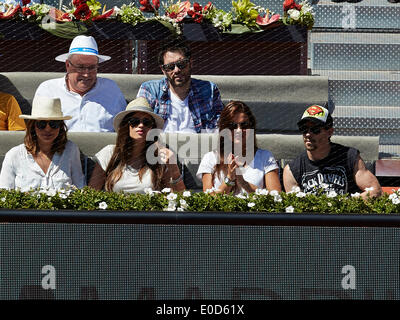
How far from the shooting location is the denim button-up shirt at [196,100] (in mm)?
5484

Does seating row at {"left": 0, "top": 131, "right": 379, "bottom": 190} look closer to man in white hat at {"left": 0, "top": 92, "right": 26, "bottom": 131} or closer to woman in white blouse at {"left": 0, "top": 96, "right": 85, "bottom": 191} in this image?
woman in white blouse at {"left": 0, "top": 96, "right": 85, "bottom": 191}

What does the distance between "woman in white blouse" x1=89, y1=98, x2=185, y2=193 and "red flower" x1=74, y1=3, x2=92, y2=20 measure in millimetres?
1948

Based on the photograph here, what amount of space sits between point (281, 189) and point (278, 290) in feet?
3.76

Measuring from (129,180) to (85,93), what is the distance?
1.17 meters

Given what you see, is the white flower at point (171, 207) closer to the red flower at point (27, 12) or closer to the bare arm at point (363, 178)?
the bare arm at point (363, 178)

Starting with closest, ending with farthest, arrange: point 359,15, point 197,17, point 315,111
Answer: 1. point 315,111
2. point 197,17
3. point 359,15

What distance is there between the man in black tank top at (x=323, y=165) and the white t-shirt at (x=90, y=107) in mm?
1388

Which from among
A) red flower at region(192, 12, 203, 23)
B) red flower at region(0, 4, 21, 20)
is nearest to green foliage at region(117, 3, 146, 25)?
red flower at region(192, 12, 203, 23)

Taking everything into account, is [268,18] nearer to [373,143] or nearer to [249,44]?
[249,44]

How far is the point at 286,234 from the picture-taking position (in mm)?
3662

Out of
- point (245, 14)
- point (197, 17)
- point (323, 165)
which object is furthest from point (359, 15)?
point (323, 165)

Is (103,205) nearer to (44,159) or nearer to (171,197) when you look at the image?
(171,197)

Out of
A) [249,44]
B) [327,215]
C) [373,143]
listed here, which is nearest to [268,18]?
[249,44]

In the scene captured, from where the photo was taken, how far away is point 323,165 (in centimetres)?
470
